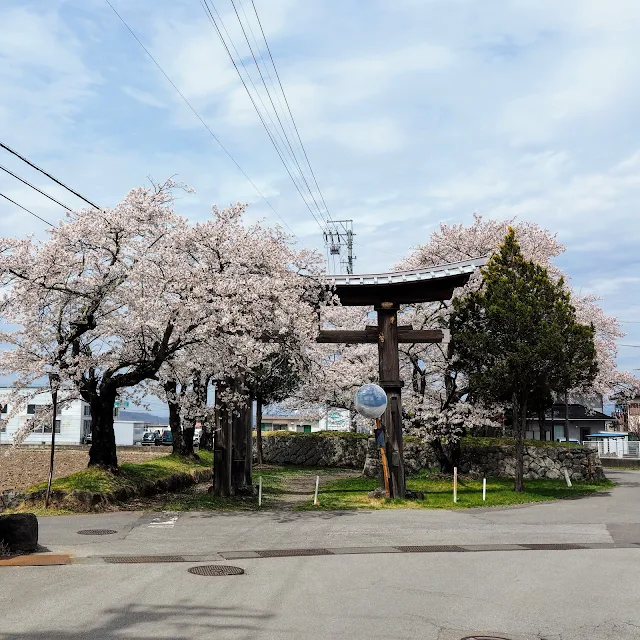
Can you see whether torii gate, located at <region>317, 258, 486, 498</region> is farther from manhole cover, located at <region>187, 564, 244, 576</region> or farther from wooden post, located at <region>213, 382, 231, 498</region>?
A: manhole cover, located at <region>187, 564, 244, 576</region>

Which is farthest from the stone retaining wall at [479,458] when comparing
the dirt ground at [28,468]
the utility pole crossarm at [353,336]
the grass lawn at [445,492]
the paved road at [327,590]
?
the paved road at [327,590]

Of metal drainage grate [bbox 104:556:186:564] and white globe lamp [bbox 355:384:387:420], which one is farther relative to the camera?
white globe lamp [bbox 355:384:387:420]

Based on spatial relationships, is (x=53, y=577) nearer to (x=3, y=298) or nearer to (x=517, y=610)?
(x=517, y=610)

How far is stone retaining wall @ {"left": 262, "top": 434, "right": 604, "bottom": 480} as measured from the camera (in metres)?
30.1

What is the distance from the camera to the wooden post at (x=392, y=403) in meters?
20.8

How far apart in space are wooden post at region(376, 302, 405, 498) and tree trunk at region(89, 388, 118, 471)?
7766 mm

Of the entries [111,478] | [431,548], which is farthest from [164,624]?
[111,478]

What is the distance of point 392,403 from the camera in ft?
68.5

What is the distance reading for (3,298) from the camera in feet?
→ 57.2

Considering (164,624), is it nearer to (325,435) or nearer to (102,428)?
(102,428)

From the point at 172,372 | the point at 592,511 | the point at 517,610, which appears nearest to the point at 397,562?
the point at 517,610

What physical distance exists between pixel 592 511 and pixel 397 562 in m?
10.1

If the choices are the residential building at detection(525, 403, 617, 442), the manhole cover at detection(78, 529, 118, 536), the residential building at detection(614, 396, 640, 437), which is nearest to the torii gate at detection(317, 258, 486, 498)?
the manhole cover at detection(78, 529, 118, 536)

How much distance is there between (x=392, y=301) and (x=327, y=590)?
1328 centimetres
